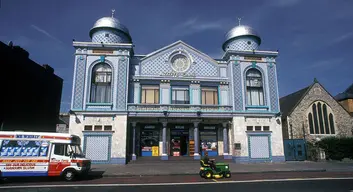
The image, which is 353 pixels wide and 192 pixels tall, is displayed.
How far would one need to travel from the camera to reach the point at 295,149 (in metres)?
25.0

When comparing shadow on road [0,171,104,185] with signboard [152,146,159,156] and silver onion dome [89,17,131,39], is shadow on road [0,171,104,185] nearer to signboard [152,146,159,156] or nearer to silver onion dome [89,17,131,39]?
signboard [152,146,159,156]

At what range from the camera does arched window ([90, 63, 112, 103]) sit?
22344 mm

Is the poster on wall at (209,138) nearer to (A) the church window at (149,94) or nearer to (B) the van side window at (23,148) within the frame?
(A) the church window at (149,94)

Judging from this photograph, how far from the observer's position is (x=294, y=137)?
27969 millimetres

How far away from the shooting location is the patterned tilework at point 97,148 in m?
20.7

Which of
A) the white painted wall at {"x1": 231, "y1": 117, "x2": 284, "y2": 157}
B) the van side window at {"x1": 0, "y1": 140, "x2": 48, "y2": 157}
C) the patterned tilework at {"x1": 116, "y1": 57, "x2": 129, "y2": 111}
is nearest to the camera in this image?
the van side window at {"x1": 0, "y1": 140, "x2": 48, "y2": 157}

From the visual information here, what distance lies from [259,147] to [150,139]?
1121 centimetres

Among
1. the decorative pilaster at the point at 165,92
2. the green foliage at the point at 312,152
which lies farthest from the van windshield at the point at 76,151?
the green foliage at the point at 312,152

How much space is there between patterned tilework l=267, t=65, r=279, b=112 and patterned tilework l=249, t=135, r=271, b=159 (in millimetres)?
3558

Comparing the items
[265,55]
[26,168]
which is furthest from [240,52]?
[26,168]

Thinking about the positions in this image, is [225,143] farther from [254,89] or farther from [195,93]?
[254,89]

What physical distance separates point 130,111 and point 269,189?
15149 millimetres

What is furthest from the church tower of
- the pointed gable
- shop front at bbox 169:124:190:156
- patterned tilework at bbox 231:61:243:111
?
patterned tilework at bbox 231:61:243:111

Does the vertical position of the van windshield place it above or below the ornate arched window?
below
